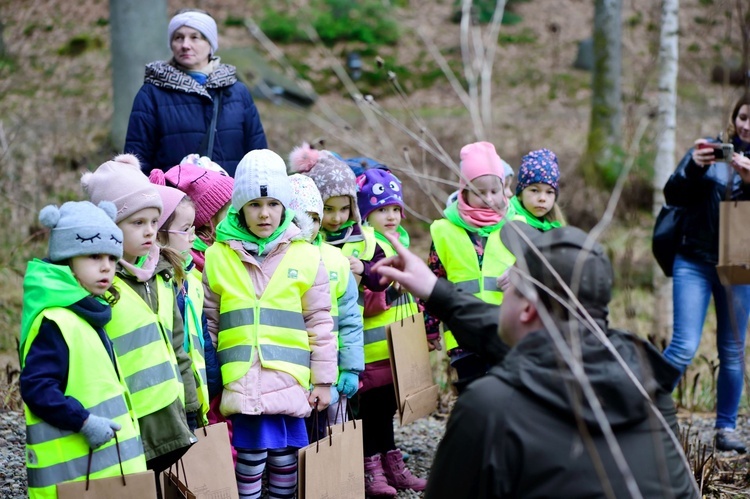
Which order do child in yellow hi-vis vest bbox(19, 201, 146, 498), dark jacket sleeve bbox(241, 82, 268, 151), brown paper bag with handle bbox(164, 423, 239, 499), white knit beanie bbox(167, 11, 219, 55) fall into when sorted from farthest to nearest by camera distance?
dark jacket sleeve bbox(241, 82, 268, 151) → white knit beanie bbox(167, 11, 219, 55) → brown paper bag with handle bbox(164, 423, 239, 499) → child in yellow hi-vis vest bbox(19, 201, 146, 498)

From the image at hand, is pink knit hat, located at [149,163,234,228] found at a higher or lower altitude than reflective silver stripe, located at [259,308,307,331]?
higher

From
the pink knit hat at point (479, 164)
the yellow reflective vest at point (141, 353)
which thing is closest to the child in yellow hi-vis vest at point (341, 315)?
the pink knit hat at point (479, 164)

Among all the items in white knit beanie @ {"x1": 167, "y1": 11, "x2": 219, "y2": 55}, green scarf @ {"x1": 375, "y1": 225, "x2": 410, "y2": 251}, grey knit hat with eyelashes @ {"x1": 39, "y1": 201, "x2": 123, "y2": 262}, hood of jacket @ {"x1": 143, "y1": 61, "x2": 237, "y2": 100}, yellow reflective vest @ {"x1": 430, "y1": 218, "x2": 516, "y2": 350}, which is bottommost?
yellow reflective vest @ {"x1": 430, "y1": 218, "x2": 516, "y2": 350}

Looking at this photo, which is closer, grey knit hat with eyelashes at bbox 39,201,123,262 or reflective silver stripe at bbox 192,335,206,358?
grey knit hat with eyelashes at bbox 39,201,123,262

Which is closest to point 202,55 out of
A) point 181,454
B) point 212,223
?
point 212,223

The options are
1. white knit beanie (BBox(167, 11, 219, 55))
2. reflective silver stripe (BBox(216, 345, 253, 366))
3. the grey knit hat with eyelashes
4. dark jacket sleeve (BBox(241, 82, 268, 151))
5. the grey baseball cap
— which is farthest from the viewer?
dark jacket sleeve (BBox(241, 82, 268, 151))

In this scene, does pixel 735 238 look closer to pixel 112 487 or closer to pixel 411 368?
pixel 411 368

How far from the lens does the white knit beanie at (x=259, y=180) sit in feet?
13.9

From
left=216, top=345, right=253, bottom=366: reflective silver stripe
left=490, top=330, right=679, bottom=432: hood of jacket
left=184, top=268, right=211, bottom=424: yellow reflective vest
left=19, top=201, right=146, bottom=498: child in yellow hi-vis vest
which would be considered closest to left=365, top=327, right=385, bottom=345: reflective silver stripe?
left=216, top=345, right=253, bottom=366: reflective silver stripe

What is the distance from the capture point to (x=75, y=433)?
320 centimetres

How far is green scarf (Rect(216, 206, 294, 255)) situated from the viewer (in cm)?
426

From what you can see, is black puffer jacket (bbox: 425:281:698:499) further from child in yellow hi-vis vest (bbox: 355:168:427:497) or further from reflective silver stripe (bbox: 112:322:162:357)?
child in yellow hi-vis vest (bbox: 355:168:427:497)

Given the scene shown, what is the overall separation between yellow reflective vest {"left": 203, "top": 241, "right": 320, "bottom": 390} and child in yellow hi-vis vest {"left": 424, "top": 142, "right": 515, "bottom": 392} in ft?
3.45

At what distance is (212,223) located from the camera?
477 centimetres
